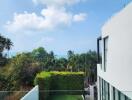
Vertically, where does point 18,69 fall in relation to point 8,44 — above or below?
below

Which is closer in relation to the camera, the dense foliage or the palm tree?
the dense foliage

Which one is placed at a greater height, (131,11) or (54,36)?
(54,36)

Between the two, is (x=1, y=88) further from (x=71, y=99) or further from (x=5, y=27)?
(x=5, y=27)

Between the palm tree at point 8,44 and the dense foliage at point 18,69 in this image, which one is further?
the palm tree at point 8,44

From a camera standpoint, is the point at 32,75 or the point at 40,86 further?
the point at 32,75

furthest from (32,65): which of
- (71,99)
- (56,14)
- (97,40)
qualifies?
(97,40)

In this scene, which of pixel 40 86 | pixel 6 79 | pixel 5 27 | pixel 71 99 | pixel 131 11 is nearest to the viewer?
pixel 131 11

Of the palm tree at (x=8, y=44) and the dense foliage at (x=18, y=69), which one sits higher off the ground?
the palm tree at (x=8, y=44)

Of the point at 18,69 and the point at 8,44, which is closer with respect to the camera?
the point at 18,69

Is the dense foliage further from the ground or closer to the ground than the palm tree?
closer to the ground

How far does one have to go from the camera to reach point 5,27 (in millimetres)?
45844

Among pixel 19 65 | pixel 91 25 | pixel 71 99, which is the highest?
pixel 91 25

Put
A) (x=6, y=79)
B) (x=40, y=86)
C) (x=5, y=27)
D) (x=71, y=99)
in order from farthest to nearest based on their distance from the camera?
(x=5, y=27)
(x=6, y=79)
(x=40, y=86)
(x=71, y=99)

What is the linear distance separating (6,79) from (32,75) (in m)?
2.79
